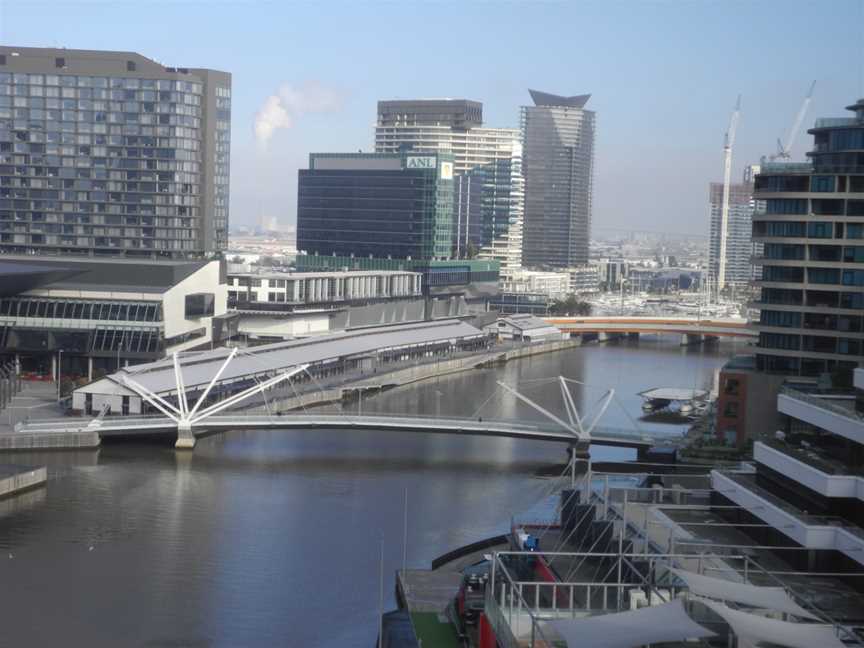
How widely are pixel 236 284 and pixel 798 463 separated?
24458 millimetres

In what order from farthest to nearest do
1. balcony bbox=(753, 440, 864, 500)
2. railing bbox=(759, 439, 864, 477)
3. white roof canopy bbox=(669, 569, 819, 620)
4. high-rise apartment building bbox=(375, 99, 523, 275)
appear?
1. high-rise apartment building bbox=(375, 99, 523, 275)
2. railing bbox=(759, 439, 864, 477)
3. balcony bbox=(753, 440, 864, 500)
4. white roof canopy bbox=(669, 569, 819, 620)

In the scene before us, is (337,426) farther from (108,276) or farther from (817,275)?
(108,276)

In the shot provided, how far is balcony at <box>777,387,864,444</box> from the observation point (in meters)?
7.95

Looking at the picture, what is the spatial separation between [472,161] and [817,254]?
157ft

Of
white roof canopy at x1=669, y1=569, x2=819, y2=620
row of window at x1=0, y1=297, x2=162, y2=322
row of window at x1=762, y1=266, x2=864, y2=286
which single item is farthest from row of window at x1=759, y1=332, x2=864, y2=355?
white roof canopy at x1=669, y1=569, x2=819, y2=620

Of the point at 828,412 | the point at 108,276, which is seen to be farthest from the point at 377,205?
the point at 828,412

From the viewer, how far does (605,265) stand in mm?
86188

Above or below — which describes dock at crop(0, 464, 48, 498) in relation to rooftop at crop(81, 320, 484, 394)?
below

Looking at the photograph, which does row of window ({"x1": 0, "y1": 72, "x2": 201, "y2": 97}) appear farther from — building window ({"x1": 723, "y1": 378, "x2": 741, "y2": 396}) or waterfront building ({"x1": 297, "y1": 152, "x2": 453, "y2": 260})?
building window ({"x1": 723, "y1": 378, "x2": 741, "y2": 396})

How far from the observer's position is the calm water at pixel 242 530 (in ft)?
34.3

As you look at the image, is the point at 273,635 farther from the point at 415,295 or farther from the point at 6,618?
the point at 415,295

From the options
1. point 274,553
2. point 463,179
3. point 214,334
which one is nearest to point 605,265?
point 463,179

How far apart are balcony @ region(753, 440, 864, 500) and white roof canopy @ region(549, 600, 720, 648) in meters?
2.21

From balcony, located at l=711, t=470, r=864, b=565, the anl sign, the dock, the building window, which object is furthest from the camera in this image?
the anl sign
